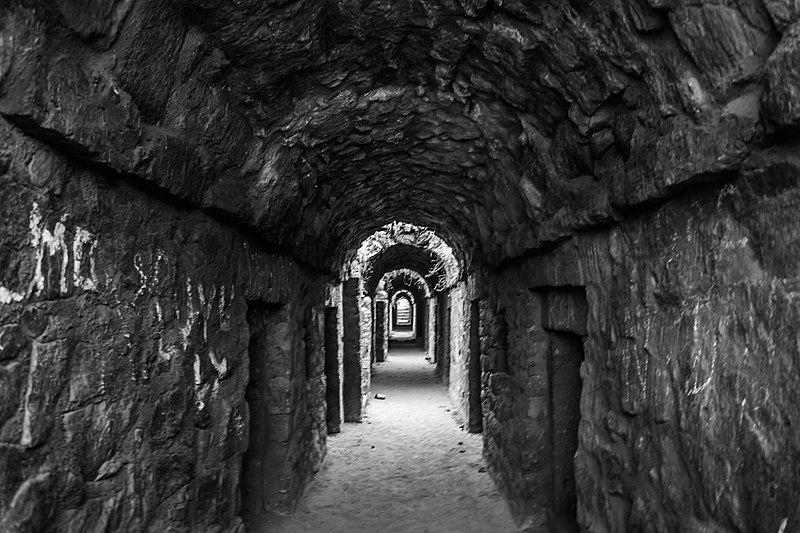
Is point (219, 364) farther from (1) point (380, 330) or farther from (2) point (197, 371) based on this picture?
(1) point (380, 330)

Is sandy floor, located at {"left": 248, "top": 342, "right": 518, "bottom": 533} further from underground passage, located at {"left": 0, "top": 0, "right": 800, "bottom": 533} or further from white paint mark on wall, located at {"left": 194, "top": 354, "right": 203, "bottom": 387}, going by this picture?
white paint mark on wall, located at {"left": 194, "top": 354, "right": 203, "bottom": 387}

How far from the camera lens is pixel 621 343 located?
10.5 ft

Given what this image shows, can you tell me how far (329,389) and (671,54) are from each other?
817 centimetres

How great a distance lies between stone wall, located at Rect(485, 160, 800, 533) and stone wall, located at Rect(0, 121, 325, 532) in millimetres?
2365

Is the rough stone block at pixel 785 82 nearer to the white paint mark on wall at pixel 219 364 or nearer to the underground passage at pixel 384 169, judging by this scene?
the underground passage at pixel 384 169

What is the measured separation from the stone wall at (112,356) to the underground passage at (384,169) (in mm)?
14

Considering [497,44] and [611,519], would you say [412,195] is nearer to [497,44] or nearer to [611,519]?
[497,44]

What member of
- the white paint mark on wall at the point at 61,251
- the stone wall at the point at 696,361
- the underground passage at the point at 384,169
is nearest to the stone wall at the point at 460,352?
the underground passage at the point at 384,169

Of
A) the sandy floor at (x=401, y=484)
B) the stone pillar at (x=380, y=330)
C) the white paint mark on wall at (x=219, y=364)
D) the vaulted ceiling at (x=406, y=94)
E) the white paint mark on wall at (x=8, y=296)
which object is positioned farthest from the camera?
the stone pillar at (x=380, y=330)

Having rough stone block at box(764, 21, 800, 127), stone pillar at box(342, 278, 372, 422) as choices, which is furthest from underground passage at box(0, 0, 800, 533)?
stone pillar at box(342, 278, 372, 422)

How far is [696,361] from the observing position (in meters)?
2.43

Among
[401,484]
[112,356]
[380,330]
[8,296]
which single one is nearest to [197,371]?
[112,356]

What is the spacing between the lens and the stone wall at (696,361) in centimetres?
193

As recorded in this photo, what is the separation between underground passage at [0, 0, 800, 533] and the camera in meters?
1.98
